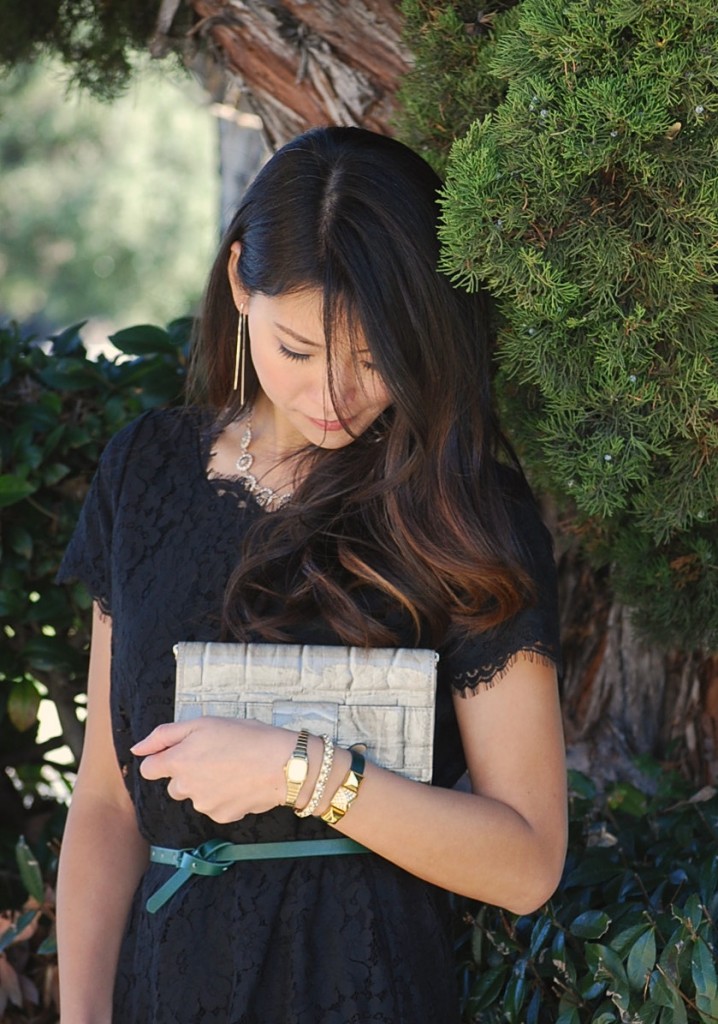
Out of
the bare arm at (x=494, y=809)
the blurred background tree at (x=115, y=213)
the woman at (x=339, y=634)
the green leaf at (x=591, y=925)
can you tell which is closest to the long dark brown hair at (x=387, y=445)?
the woman at (x=339, y=634)

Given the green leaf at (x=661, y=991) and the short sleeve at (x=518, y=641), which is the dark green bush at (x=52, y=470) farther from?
the green leaf at (x=661, y=991)

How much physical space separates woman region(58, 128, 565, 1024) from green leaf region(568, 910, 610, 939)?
18cm

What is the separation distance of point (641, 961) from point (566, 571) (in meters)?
1.11

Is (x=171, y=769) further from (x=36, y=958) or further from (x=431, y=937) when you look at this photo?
(x=36, y=958)

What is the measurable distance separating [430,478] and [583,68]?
0.53 m

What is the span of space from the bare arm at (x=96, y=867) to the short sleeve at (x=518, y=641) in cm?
52

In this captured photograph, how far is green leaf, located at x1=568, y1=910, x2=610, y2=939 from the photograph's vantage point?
1.68 m

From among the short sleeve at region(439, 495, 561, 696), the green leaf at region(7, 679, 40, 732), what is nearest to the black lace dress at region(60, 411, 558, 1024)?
the short sleeve at region(439, 495, 561, 696)

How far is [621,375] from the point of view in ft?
4.79

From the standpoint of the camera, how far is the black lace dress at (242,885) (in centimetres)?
153

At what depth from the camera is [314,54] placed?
2.18 m

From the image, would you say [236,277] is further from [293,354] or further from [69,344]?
[69,344]

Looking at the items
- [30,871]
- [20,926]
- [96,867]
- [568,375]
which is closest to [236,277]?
[568,375]

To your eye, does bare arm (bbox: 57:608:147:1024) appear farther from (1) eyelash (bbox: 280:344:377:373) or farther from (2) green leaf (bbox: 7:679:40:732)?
(2) green leaf (bbox: 7:679:40:732)
